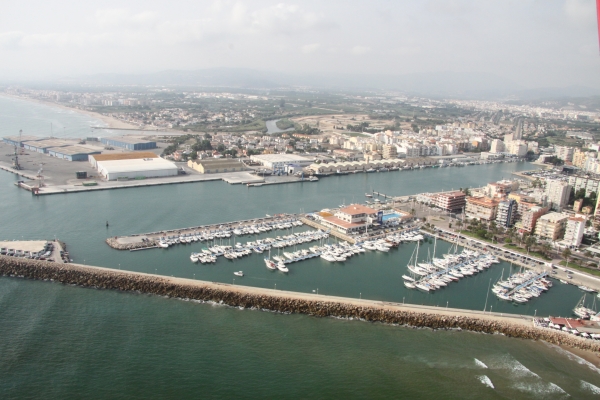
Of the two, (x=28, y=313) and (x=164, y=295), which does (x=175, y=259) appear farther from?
(x=28, y=313)

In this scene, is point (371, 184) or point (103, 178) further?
point (371, 184)

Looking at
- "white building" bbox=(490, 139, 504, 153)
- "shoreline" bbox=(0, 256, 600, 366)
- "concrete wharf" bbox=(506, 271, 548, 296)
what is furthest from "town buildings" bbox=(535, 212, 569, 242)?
"white building" bbox=(490, 139, 504, 153)

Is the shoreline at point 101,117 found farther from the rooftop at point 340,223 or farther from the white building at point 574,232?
the white building at point 574,232

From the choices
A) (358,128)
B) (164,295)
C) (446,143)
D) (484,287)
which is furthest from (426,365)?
(358,128)

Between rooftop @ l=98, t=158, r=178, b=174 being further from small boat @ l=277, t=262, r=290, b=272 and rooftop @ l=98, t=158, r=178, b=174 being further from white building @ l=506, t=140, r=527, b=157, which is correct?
white building @ l=506, t=140, r=527, b=157

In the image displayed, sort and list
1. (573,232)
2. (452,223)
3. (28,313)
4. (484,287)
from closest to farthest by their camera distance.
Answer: (28,313) < (484,287) < (573,232) < (452,223)

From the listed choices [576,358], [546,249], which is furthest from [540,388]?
[546,249]

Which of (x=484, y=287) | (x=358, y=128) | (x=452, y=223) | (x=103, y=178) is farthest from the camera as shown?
(x=358, y=128)
